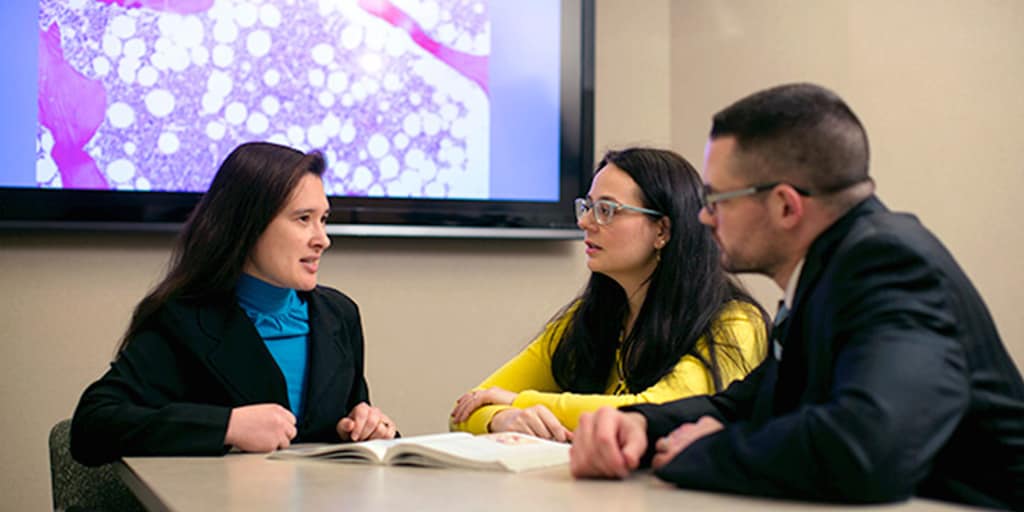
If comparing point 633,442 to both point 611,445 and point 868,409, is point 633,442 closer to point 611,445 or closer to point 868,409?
point 611,445

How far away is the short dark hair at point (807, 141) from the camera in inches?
59.5

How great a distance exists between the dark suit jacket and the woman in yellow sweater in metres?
0.90

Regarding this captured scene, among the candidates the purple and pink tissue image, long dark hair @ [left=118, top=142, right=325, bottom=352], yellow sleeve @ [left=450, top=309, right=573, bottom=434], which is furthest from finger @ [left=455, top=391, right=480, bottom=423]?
the purple and pink tissue image

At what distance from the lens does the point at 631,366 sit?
2.57 meters

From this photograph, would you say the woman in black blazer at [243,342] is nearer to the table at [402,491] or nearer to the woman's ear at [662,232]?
the table at [402,491]

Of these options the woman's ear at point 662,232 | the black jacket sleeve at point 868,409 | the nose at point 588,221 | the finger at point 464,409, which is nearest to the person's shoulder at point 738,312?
the woman's ear at point 662,232

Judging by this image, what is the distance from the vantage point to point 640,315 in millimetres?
2641

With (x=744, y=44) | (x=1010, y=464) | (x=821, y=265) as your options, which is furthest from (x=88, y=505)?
(x=744, y=44)

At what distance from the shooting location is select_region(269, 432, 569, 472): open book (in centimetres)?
167

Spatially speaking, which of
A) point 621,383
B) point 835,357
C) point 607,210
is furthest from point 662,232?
point 835,357

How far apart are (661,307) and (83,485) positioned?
136cm

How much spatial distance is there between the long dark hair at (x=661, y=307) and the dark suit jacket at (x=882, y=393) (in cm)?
92

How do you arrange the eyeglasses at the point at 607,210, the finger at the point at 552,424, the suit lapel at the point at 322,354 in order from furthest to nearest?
the eyeglasses at the point at 607,210
the suit lapel at the point at 322,354
the finger at the point at 552,424

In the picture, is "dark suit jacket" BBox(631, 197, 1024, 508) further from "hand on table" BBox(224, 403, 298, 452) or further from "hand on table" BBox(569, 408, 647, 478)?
"hand on table" BBox(224, 403, 298, 452)
